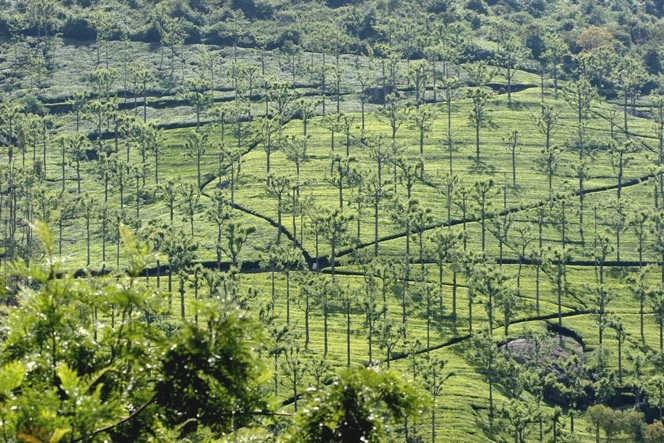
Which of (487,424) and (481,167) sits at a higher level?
(481,167)

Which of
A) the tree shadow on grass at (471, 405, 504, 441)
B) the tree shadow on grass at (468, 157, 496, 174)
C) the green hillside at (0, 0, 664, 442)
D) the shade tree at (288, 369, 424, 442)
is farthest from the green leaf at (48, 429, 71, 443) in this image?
the tree shadow on grass at (468, 157, 496, 174)

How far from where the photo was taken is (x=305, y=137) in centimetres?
18175

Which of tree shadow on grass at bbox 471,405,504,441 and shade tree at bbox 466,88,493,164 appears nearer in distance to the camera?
tree shadow on grass at bbox 471,405,504,441

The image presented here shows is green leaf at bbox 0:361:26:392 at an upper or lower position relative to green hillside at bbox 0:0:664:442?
upper

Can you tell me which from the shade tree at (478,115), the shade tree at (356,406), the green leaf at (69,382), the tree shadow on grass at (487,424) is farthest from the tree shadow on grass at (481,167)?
the green leaf at (69,382)

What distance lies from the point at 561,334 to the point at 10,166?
97.2 metres

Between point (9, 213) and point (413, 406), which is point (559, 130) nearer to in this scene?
point (9, 213)

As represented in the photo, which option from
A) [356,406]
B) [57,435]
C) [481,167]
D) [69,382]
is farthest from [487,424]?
[57,435]

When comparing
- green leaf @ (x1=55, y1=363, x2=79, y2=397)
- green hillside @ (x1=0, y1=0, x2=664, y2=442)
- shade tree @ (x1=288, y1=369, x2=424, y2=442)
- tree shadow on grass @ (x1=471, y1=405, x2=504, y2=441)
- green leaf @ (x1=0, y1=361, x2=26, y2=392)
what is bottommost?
tree shadow on grass @ (x1=471, y1=405, x2=504, y2=441)

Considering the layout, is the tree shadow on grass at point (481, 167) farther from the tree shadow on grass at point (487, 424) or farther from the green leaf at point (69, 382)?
the green leaf at point (69, 382)

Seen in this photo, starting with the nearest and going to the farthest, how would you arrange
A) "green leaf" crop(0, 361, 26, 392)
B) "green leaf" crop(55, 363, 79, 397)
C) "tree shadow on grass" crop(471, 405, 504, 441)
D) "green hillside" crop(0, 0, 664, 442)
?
1. "green leaf" crop(0, 361, 26, 392)
2. "green leaf" crop(55, 363, 79, 397)
3. "green hillside" crop(0, 0, 664, 442)
4. "tree shadow on grass" crop(471, 405, 504, 441)

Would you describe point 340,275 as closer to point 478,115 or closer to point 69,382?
point 478,115

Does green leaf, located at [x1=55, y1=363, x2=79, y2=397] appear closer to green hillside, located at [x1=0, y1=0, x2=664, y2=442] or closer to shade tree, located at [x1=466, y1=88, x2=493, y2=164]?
green hillside, located at [x1=0, y1=0, x2=664, y2=442]

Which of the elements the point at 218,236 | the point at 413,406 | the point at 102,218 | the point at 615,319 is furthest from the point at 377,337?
the point at 413,406
